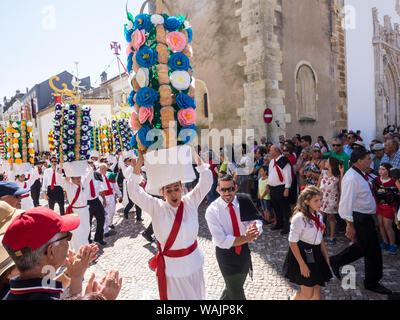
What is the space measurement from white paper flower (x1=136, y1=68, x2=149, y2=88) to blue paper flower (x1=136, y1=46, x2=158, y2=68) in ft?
0.16

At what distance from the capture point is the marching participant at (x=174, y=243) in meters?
2.89

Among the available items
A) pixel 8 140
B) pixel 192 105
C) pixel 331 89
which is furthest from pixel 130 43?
pixel 331 89

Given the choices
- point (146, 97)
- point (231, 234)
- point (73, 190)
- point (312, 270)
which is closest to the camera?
point (146, 97)

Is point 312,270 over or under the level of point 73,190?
under

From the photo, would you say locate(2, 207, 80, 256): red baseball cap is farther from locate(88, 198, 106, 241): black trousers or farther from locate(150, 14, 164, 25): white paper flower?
locate(88, 198, 106, 241): black trousers

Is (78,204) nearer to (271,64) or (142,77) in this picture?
(142,77)

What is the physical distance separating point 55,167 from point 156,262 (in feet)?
24.3

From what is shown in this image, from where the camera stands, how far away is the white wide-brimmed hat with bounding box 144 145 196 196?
2.81 m

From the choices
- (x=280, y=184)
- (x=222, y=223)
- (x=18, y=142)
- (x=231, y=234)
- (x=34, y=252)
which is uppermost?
(x=18, y=142)

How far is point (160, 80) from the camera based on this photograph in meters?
2.84

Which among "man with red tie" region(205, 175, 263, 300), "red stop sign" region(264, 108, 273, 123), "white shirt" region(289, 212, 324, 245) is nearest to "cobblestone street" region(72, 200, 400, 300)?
"man with red tie" region(205, 175, 263, 300)

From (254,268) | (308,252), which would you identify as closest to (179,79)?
(308,252)

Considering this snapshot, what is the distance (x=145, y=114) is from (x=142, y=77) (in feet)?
1.20
